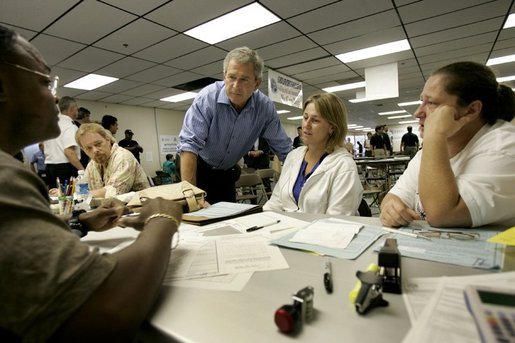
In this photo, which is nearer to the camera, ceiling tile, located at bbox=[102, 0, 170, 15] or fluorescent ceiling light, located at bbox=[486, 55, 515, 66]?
ceiling tile, located at bbox=[102, 0, 170, 15]

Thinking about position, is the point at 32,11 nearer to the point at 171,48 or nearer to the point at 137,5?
the point at 137,5

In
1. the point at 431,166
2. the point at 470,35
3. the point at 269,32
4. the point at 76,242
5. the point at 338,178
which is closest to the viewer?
the point at 76,242

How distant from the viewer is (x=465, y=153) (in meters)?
1.02

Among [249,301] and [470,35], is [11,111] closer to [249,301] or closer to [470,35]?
[249,301]

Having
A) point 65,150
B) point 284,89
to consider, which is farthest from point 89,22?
point 284,89

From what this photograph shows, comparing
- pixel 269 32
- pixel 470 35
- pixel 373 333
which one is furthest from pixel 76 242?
pixel 470 35

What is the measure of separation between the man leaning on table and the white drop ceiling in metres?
1.89

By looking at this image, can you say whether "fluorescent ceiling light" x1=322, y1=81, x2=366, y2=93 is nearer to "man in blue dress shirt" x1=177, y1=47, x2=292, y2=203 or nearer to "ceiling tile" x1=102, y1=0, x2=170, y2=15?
"ceiling tile" x1=102, y1=0, x2=170, y2=15

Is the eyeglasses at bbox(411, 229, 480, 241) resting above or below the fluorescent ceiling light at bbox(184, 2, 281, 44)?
below

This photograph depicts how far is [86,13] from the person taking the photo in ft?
10.3

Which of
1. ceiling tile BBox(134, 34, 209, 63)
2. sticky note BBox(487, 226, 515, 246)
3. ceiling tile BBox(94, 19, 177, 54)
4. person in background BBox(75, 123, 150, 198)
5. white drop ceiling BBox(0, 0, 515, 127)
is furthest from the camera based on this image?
ceiling tile BBox(134, 34, 209, 63)

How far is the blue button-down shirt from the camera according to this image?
199 centimetres

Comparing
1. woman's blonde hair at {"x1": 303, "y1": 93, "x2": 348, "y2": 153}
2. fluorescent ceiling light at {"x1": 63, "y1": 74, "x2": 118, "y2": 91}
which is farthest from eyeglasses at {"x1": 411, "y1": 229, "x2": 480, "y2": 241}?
fluorescent ceiling light at {"x1": 63, "y1": 74, "x2": 118, "y2": 91}

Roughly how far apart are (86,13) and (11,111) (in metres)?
3.41
